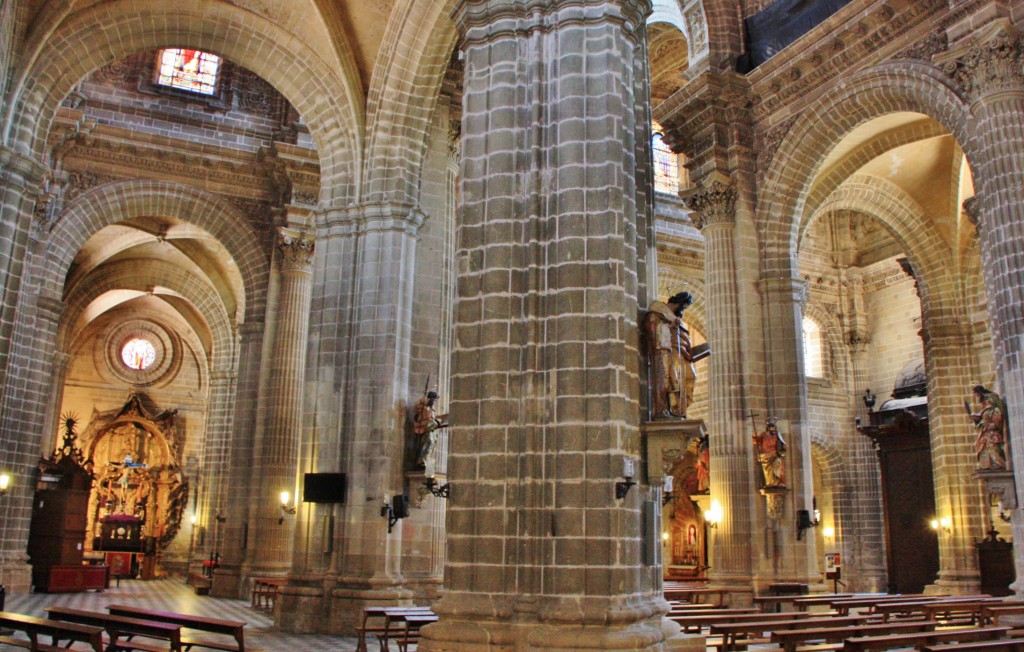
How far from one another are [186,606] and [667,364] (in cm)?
1336

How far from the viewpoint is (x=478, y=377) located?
350 inches

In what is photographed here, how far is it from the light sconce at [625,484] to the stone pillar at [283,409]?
457 inches

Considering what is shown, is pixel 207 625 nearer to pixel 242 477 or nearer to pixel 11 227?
pixel 11 227

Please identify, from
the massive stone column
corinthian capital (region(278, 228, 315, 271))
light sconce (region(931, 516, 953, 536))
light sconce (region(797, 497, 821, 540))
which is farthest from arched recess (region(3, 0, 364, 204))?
light sconce (region(931, 516, 953, 536))

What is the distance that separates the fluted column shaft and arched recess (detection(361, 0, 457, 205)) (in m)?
6.05

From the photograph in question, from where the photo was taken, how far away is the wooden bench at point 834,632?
344 inches

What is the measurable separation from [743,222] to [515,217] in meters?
9.68

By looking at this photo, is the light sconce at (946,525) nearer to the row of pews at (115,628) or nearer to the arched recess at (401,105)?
the arched recess at (401,105)

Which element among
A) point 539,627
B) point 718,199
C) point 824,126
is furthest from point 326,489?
point 824,126

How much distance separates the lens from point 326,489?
13.8 m

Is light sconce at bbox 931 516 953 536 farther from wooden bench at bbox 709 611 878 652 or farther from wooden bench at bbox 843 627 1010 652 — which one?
wooden bench at bbox 709 611 878 652

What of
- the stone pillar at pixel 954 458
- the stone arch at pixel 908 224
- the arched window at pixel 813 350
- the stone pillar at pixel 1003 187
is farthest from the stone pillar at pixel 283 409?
the arched window at pixel 813 350

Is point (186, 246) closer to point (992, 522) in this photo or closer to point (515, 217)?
point (515, 217)

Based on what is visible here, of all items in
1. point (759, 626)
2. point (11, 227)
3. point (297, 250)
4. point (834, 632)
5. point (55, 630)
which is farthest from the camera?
point (297, 250)
